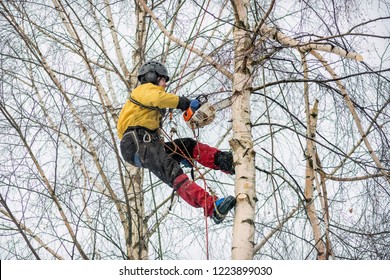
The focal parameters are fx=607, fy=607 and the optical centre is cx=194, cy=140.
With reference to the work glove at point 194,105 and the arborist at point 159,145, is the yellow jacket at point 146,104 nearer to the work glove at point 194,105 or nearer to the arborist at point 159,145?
the arborist at point 159,145

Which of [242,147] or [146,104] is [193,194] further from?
[146,104]

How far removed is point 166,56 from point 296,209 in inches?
81.1

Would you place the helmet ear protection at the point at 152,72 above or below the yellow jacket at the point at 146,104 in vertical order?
above

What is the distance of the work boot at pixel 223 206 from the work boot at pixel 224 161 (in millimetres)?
716

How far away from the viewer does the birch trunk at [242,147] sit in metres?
3.72

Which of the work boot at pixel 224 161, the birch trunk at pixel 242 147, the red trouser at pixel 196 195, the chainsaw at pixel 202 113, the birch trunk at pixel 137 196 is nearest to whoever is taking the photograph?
the birch trunk at pixel 242 147

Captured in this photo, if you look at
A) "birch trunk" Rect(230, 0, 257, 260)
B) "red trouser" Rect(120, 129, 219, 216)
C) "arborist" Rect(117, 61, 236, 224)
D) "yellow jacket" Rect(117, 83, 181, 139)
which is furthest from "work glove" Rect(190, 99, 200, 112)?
"birch trunk" Rect(230, 0, 257, 260)

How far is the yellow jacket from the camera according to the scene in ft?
15.3

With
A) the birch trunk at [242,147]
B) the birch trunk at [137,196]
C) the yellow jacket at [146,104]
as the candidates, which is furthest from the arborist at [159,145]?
the birch trunk at [242,147]

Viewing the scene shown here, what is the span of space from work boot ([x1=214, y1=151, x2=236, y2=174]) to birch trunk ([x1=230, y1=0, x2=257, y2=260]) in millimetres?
841

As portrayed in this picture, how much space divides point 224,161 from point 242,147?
0.95m

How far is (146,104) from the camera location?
4.73 metres

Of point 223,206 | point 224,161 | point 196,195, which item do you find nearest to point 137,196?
point 224,161

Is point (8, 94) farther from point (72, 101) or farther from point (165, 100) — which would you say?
point (165, 100)
